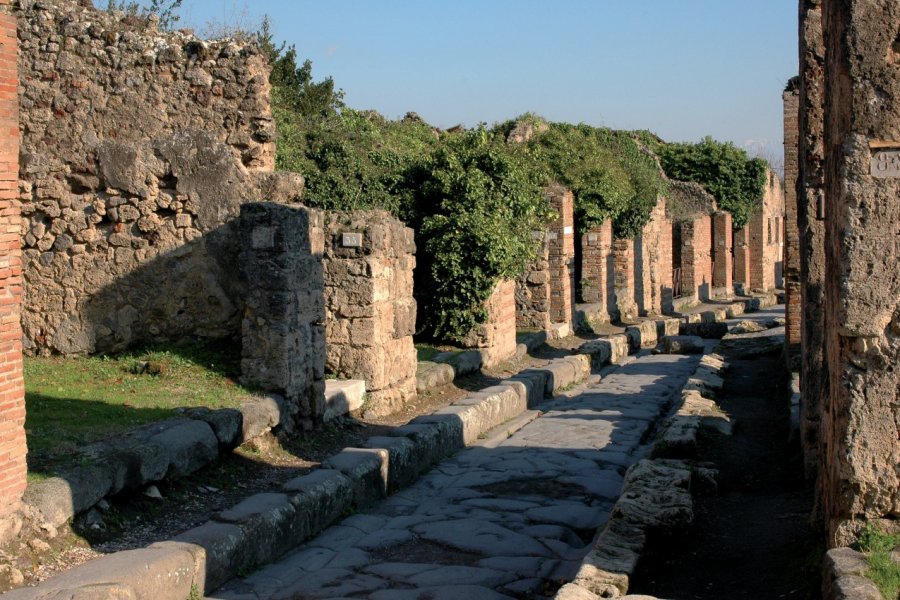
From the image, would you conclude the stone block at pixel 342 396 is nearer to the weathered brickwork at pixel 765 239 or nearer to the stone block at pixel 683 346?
the stone block at pixel 683 346

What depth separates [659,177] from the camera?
31.8 m

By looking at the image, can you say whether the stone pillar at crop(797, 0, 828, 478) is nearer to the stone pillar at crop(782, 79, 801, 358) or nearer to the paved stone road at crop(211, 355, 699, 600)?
the paved stone road at crop(211, 355, 699, 600)

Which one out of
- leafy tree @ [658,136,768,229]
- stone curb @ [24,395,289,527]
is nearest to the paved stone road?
stone curb @ [24,395,289,527]

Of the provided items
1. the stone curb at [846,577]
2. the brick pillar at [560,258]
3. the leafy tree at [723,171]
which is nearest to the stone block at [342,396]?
the stone curb at [846,577]

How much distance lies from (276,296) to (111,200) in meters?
2.07

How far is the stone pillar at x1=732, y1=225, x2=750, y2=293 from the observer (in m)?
38.4

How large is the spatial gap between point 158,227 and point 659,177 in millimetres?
23924

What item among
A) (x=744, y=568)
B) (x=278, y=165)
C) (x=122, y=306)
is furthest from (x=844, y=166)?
(x=278, y=165)

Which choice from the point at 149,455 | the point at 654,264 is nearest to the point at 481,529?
the point at 149,455

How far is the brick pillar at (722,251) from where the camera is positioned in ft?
118

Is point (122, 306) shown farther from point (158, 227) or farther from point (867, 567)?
point (867, 567)

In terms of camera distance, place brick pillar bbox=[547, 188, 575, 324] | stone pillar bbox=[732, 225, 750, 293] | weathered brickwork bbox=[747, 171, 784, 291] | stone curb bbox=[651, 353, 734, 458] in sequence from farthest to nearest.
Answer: weathered brickwork bbox=[747, 171, 784, 291]
stone pillar bbox=[732, 225, 750, 293]
brick pillar bbox=[547, 188, 575, 324]
stone curb bbox=[651, 353, 734, 458]

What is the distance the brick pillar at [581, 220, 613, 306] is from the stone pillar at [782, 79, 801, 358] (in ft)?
20.9

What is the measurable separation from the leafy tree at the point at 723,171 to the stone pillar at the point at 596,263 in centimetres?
1389
